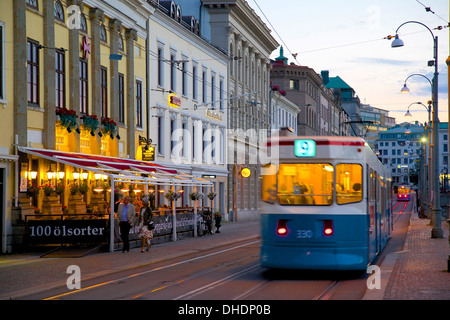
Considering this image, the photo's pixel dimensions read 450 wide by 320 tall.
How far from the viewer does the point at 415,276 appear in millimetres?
16422

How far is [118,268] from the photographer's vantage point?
19.8 m

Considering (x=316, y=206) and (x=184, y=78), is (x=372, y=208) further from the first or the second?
(x=184, y=78)

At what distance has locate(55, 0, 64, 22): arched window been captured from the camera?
29.0 m

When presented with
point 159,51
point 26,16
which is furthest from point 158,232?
point 159,51

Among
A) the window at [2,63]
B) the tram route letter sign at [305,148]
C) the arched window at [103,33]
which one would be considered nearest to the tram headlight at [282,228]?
the tram route letter sign at [305,148]

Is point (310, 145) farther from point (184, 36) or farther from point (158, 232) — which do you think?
point (184, 36)

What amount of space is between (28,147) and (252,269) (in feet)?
33.7

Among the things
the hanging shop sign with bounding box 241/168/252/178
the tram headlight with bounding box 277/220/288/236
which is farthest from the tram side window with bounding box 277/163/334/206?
the hanging shop sign with bounding box 241/168/252/178

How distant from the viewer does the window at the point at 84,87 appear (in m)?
31.5

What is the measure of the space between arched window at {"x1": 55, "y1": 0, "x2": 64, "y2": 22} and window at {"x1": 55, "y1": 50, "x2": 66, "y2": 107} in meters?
1.26

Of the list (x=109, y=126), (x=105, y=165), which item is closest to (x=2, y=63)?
(x=105, y=165)

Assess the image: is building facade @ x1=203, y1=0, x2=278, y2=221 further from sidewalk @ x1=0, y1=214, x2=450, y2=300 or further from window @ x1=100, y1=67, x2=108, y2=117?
sidewalk @ x1=0, y1=214, x2=450, y2=300

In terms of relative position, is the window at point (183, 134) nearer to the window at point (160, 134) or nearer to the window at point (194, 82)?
the window at point (194, 82)

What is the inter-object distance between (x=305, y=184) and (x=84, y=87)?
1720cm
